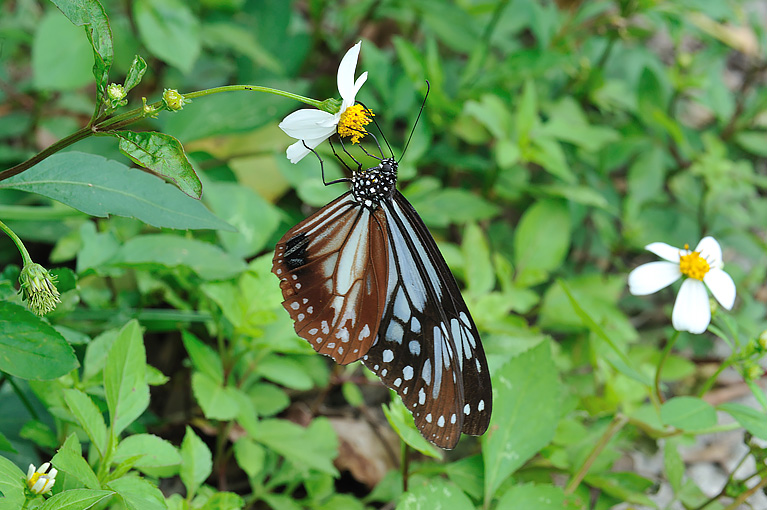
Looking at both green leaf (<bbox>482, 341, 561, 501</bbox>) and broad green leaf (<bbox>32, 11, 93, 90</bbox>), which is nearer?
green leaf (<bbox>482, 341, 561, 501</bbox>)

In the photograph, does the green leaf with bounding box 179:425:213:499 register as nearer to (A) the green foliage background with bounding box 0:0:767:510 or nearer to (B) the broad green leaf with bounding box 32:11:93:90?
(A) the green foliage background with bounding box 0:0:767:510

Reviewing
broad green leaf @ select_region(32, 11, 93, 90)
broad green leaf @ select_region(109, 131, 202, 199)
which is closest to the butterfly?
broad green leaf @ select_region(109, 131, 202, 199)

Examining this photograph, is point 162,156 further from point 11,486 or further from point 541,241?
point 541,241

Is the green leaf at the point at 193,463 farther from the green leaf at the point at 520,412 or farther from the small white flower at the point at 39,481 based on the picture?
the green leaf at the point at 520,412

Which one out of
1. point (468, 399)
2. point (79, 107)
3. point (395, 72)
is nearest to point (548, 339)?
point (468, 399)

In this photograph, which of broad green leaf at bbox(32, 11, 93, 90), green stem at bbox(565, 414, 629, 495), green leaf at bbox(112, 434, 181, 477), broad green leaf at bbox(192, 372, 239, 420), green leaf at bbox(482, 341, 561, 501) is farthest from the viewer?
broad green leaf at bbox(32, 11, 93, 90)

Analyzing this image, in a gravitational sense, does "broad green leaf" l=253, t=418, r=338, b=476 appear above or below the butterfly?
below

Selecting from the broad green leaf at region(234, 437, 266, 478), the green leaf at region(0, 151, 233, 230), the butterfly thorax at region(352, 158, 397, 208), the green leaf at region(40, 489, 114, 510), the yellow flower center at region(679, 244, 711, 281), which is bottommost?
the green leaf at region(40, 489, 114, 510)
